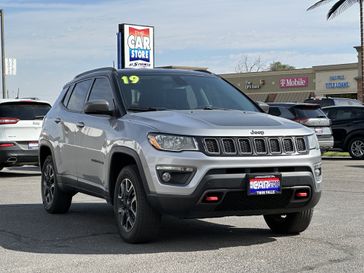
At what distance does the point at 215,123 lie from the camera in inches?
245

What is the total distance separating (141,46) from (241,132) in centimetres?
2228

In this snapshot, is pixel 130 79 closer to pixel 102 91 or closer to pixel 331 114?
pixel 102 91

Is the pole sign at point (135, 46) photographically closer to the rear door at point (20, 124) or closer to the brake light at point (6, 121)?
the rear door at point (20, 124)

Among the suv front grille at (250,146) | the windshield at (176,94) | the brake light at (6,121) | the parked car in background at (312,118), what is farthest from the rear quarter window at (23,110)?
the suv front grille at (250,146)

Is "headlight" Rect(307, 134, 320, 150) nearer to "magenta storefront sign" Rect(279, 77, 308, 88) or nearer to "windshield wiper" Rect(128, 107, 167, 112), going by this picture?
"windshield wiper" Rect(128, 107, 167, 112)

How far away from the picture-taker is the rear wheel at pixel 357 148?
64.5 feet

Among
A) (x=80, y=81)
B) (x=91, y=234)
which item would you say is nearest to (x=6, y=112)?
(x=80, y=81)

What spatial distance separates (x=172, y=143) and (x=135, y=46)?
72.7 ft

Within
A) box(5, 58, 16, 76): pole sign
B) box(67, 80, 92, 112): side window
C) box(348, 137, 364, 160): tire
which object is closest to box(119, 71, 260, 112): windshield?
box(67, 80, 92, 112): side window

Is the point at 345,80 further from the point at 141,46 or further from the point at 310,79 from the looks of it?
the point at 141,46

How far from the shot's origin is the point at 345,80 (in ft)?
172

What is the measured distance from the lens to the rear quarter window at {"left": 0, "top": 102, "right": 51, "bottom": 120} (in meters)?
14.6

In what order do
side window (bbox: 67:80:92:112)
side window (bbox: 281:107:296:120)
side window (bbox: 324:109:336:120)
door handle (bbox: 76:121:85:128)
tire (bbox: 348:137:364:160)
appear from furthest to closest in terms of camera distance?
side window (bbox: 324:109:336:120), tire (bbox: 348:137:364:160), side window (bbox: 281:107:296:120), side window (bbox: 67:80:92:112), door handle (bbox: 76:121:85:128)

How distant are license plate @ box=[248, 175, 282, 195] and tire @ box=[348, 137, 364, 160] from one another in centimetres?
1419
